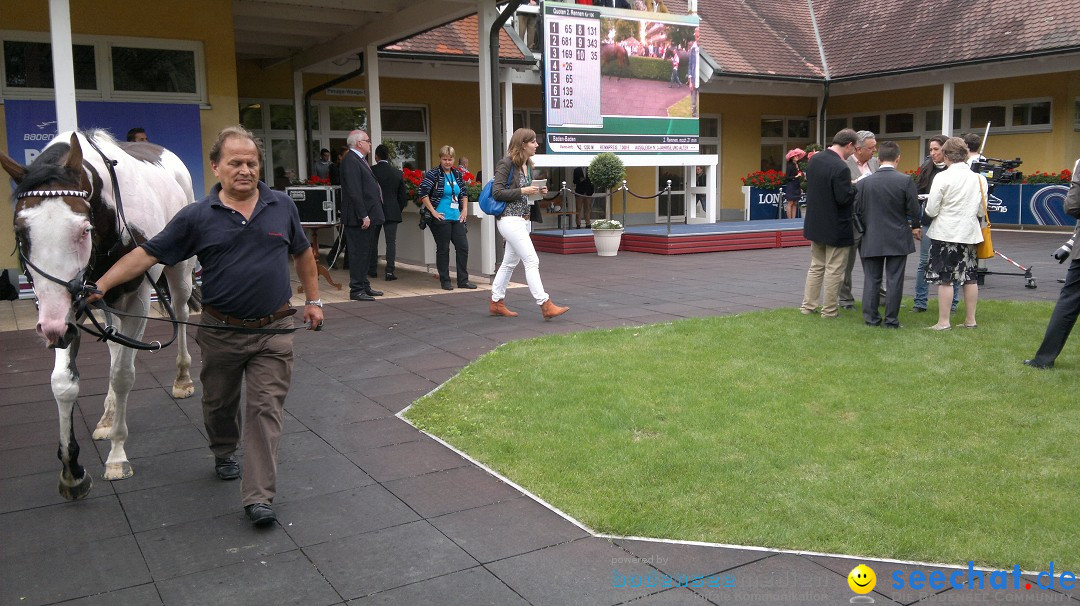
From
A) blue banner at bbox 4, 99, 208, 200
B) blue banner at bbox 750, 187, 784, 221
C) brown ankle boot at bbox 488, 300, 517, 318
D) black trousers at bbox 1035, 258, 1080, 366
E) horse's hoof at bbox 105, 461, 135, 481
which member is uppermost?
blue banner at bbox 4, 99, 208, 200

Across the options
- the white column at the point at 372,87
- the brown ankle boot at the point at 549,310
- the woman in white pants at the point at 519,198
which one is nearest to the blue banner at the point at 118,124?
the white column at the point at 372,87

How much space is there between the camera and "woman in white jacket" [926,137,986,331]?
8008 mm

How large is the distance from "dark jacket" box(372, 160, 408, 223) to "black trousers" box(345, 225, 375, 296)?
1127mm

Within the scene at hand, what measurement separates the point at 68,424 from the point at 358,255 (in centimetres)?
653

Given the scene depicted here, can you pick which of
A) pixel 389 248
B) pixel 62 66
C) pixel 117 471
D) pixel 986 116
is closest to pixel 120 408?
pixel 117 471

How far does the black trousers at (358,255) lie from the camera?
416 inches

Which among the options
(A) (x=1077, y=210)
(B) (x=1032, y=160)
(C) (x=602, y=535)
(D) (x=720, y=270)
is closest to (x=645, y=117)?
(D) (x=720, y=270)

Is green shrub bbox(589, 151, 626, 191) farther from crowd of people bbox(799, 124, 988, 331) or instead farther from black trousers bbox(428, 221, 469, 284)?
crowd of people bbox(799, 124, 988, 331)

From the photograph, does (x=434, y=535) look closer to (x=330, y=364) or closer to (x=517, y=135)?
(x=330, y=364)

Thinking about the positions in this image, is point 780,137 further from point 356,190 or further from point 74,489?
point 74,489

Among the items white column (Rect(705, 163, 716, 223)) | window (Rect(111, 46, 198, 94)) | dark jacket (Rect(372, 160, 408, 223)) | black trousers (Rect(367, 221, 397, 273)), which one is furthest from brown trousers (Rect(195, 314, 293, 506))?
white column (Rect(705, 163, 716, 223))

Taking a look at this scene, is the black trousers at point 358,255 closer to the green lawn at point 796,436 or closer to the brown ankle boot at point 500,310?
the brown ankle boot at point 500,310

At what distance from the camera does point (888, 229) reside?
823 cm

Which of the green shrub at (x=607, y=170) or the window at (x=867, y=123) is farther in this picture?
the window at (x=867, y=123)
